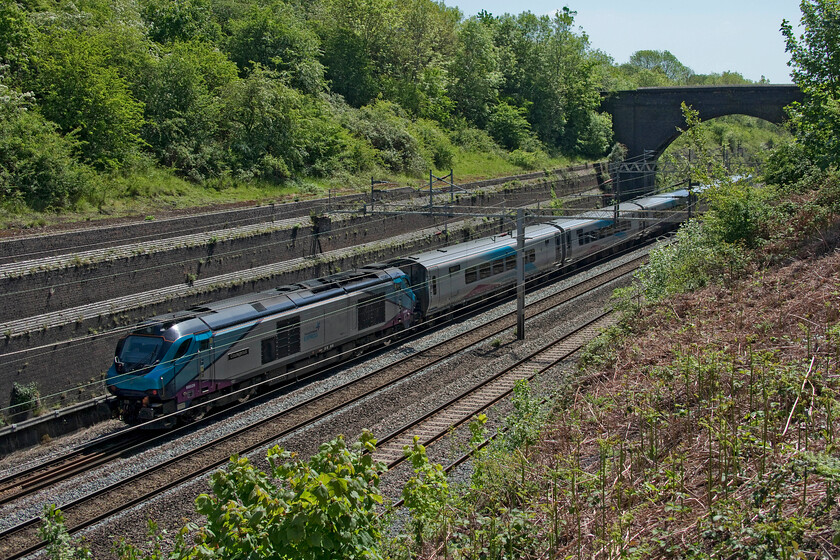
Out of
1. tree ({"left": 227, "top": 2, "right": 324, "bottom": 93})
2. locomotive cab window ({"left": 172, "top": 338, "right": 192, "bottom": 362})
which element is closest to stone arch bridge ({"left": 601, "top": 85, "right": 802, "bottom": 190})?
tree ({"left": 227, "top": 2, "right": 324, "bottom": 93})

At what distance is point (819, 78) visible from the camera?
1730cm

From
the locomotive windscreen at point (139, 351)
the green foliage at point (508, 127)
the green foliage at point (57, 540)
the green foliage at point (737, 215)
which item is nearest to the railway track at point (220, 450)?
the locomotive windscreen at point (139, 351)

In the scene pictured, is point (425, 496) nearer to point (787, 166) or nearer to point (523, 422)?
point (523, 422)

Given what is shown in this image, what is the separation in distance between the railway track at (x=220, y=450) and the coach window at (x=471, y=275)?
2552mm

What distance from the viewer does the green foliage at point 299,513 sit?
16.1ft

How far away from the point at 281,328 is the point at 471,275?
8987 millimetres

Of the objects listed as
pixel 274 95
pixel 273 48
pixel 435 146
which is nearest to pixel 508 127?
pixel 435 146

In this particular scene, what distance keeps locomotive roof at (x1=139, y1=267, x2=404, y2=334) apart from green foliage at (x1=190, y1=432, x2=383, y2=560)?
10805 mm

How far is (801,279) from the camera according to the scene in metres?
12.9

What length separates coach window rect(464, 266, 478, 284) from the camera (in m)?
24.0

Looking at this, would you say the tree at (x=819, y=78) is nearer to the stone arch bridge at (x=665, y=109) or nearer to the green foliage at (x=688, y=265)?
the green foliage at (x=688, y=265)

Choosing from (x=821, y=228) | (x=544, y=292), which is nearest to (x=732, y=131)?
(x=544, y=292)

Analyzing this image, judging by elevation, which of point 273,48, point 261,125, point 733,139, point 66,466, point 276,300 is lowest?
point 66,466

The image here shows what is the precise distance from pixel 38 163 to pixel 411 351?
1518 centimetres
